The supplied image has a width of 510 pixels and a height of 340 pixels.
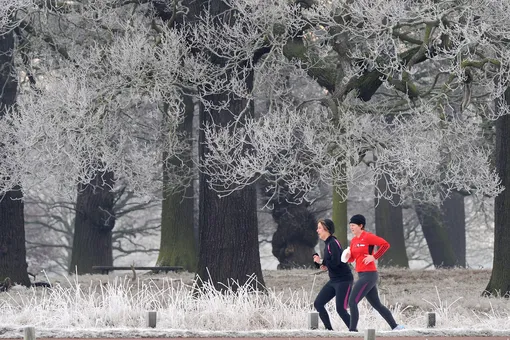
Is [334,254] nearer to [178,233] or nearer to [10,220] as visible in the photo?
[10,220]

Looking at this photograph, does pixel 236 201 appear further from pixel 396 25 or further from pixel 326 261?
pixel 326 261

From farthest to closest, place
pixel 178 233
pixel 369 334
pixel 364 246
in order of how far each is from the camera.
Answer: pixel 178 233 → pixel 364 246 → pixel 369 334

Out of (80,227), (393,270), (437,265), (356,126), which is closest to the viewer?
(356,126)

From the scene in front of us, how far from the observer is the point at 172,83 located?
68.1 feet

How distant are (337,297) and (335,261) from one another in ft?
1.75

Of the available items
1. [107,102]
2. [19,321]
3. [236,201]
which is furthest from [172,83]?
[19,321]

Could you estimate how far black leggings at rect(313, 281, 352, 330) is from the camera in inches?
570

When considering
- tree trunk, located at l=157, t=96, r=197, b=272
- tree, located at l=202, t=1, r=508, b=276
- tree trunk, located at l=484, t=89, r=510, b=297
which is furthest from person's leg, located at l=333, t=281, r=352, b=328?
tree trunk, located at l=157, t=96, r=197, b=272

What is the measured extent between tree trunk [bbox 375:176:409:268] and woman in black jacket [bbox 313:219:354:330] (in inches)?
779

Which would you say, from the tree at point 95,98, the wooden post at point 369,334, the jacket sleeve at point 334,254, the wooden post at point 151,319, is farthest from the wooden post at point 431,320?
Answer: the tree at point 95,98

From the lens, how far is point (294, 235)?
3145 cm

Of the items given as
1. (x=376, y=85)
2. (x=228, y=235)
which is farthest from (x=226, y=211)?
(x=376, y=85)

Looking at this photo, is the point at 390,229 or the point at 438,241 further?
the point at 438,241

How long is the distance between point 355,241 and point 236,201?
273 inches
